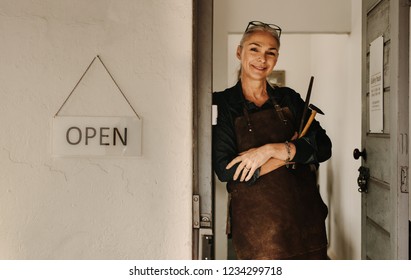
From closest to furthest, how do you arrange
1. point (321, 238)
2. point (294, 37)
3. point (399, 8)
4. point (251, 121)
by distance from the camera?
1. point (399, 8)
2. point (251, 121)
3. point (321, 238)
4. point (294, 37)

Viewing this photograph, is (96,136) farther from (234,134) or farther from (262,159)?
(262,159)

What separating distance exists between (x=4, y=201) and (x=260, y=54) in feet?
3.46

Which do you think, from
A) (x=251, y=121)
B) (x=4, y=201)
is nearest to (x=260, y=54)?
(x=251, y=121)

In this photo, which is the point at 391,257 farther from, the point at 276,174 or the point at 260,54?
the point at 260,54

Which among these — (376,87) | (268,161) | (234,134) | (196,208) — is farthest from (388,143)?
(196,208)

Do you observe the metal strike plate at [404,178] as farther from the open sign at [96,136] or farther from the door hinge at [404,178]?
the open sign at [96,136]

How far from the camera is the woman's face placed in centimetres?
154

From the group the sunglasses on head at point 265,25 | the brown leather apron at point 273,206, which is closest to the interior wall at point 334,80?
the sunglasses on head at point 265,25

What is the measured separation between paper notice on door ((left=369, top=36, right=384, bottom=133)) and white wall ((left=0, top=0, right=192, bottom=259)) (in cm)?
80

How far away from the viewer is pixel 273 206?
1.52m

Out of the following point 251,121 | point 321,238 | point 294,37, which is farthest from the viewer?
point 294,37

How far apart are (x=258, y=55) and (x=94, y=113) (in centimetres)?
70

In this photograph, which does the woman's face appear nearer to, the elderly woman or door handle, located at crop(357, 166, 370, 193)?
the elderly woman
